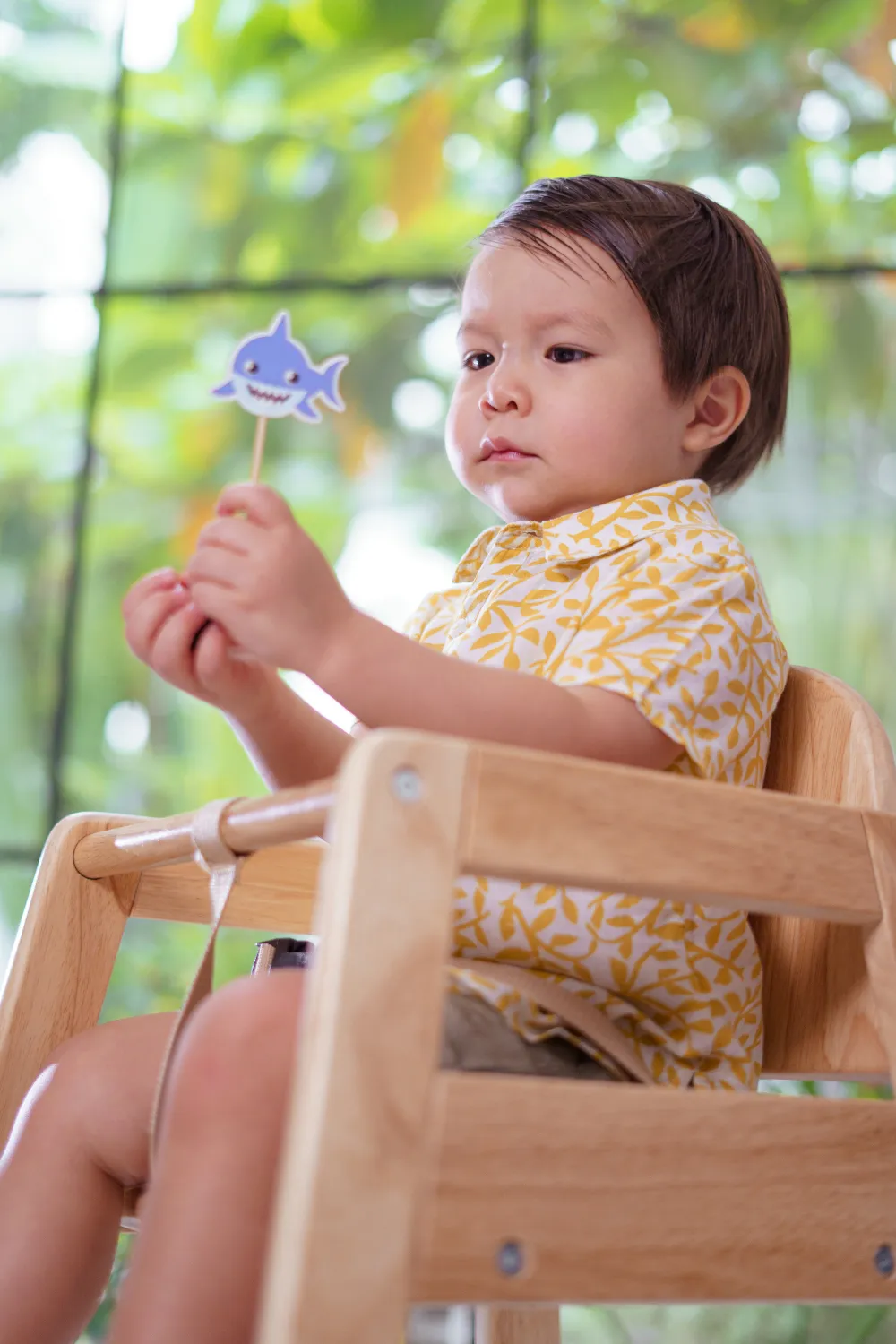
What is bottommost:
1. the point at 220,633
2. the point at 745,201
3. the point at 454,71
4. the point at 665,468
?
the point at 220,633

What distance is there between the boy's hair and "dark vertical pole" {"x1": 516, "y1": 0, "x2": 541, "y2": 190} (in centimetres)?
94

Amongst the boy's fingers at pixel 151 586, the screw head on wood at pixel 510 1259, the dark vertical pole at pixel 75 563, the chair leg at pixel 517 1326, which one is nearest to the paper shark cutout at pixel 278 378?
the boy's fingers at pixel 151 586

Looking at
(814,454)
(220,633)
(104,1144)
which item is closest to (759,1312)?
(814,454)

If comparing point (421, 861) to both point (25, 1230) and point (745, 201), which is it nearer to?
point (25, 1230)

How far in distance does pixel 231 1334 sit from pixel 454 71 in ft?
5.97

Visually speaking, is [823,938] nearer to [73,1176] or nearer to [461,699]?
[461,699]

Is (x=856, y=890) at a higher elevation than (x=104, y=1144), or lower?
higher

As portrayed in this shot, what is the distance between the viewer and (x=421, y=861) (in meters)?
0.59

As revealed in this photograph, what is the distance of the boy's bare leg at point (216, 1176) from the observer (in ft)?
2.03

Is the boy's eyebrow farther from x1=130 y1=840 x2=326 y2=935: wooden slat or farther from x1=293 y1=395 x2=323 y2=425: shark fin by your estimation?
x1=130 y1=840 x2=326 y2=935: wooden slat

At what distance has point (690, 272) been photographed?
3.35ft

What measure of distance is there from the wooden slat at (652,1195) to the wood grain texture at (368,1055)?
23 mm

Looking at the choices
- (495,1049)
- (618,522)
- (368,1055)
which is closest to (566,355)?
(618,522)

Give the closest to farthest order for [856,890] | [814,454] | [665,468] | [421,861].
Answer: [421,861] < [856,890] < [665,468] < [814,454]
